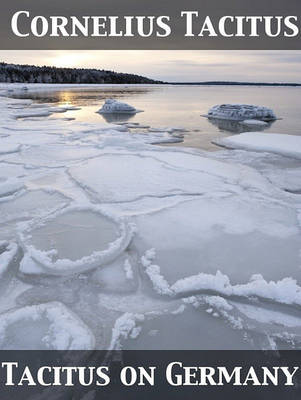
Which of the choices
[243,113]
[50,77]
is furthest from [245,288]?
[50,77]

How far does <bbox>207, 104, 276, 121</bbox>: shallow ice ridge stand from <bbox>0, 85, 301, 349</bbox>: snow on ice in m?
12.6

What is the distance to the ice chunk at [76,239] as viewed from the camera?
3162mm

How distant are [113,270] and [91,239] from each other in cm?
67

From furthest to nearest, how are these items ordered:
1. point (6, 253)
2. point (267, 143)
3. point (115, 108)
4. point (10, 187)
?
1. point (115, 108)
2. point (267, 143)
3. point (10, 187)
4. point (6, 253)

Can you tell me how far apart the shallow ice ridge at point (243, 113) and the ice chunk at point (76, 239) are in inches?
631

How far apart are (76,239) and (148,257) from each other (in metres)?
0.91

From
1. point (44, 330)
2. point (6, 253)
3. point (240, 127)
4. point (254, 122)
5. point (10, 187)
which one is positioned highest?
point (254, 122)

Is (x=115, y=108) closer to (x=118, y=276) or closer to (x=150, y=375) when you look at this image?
(x=118, y=276)

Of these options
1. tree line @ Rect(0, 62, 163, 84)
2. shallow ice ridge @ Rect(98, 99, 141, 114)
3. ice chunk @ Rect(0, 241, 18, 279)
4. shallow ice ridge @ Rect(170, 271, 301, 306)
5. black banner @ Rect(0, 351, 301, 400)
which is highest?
tree line @ Rect(0, 62, 163, 84)

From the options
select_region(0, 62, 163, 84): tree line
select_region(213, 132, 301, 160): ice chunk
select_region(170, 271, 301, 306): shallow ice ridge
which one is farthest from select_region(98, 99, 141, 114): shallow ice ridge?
select_region(0, 62, 163, 84): tree line

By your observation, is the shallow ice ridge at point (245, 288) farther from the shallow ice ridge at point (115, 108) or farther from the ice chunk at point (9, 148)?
the shallow ice ridge at point (115, 108)

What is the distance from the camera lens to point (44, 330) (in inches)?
94.7

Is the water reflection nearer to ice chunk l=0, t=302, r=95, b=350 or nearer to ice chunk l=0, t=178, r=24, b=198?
ice chunk l=0, t=178, r=24, b=198

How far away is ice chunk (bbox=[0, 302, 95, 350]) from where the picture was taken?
7.41 ft
